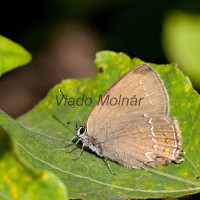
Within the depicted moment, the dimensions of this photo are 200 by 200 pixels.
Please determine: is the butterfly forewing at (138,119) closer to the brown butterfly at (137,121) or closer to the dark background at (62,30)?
the brown butterfly at (137,121)

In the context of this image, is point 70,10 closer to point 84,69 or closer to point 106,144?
point 84,69

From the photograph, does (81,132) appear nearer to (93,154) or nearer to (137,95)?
(93,154)

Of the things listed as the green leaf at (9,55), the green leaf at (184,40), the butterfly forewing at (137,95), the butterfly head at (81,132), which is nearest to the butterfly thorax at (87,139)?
the butterfly head at (81,132)


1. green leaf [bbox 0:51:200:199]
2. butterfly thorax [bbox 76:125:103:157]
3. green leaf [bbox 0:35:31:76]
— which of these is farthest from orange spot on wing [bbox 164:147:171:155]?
green leaf [bbox 0:35:31:76]

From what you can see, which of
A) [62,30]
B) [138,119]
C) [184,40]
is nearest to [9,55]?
[138,119]

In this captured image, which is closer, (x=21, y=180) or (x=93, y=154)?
(x=21, y=180)

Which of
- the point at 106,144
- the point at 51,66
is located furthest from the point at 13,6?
the point at 106,144
